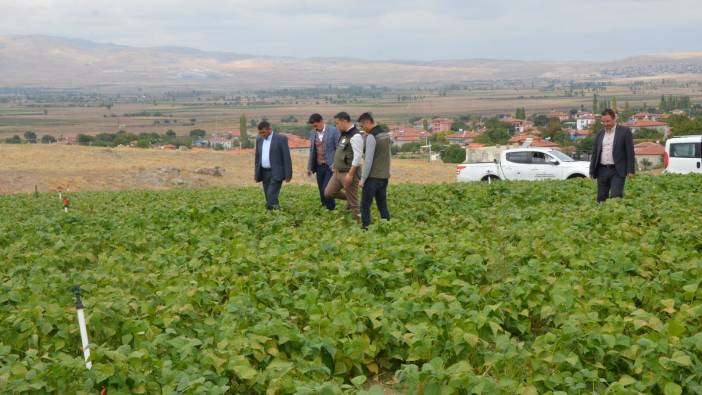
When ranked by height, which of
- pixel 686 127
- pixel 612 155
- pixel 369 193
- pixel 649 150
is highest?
pixel 612 155

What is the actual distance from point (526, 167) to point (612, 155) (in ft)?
44.2

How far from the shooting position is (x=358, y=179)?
40.5 feet

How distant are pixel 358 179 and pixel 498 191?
4.95 metres

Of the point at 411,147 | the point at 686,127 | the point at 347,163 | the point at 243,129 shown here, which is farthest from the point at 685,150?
the point at 411,147

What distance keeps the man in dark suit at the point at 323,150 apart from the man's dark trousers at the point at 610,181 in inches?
159

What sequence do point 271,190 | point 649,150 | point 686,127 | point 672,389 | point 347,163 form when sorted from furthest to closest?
→ point 686,127
point 649,150
point 271,190
point 347,163
point 672,389

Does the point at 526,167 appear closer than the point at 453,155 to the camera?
Yes

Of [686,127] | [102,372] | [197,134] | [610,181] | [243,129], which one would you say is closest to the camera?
[102,372]

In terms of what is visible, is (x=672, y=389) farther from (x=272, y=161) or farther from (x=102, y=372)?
(x=272, y=161)

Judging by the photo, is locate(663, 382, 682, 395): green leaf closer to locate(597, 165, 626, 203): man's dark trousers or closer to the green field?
the green field

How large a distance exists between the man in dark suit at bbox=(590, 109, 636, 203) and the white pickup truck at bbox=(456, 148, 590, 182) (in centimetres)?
1234

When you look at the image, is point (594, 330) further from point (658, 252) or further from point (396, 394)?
point (658, 252)

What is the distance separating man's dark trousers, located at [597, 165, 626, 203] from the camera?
41.7ft

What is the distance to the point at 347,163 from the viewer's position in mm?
12367
